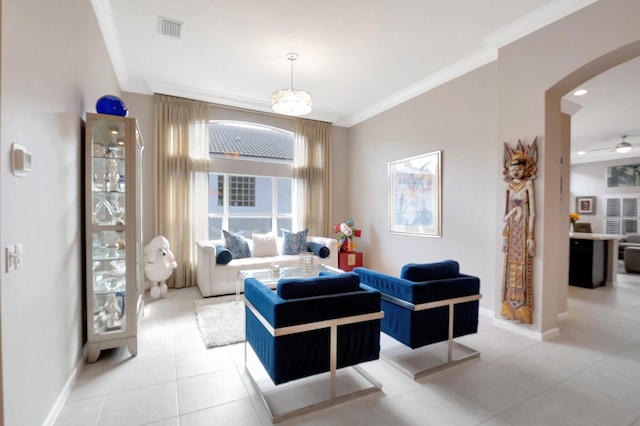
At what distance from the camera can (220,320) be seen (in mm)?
3486

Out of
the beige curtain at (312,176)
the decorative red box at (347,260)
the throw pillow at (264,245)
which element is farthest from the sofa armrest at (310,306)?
the beige curtain at (312,176)

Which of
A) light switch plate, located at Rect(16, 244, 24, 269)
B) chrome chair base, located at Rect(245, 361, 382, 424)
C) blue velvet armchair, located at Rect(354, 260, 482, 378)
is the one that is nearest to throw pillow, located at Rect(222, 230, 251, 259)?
chrome chair base, located at Rect(245, 361, 382, 424)

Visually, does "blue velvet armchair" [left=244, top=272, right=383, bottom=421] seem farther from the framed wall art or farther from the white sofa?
the framed wall art

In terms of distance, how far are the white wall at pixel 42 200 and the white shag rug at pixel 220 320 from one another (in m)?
1.09

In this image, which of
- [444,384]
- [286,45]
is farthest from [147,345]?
[286,45]

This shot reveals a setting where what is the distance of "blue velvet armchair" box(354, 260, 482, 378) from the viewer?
235 centimetres

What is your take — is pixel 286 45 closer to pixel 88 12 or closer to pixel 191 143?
pixel 88 12

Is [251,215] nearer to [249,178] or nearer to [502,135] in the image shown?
[249,178]

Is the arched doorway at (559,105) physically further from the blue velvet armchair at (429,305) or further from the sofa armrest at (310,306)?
the sofa armrest at (310,306)

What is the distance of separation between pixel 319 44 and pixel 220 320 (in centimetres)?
349

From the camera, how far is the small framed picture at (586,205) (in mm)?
9172

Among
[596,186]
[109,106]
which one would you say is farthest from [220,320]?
[596,186]

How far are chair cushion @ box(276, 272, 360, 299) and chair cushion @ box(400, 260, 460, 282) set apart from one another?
0.56m

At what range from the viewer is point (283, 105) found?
378 cm
